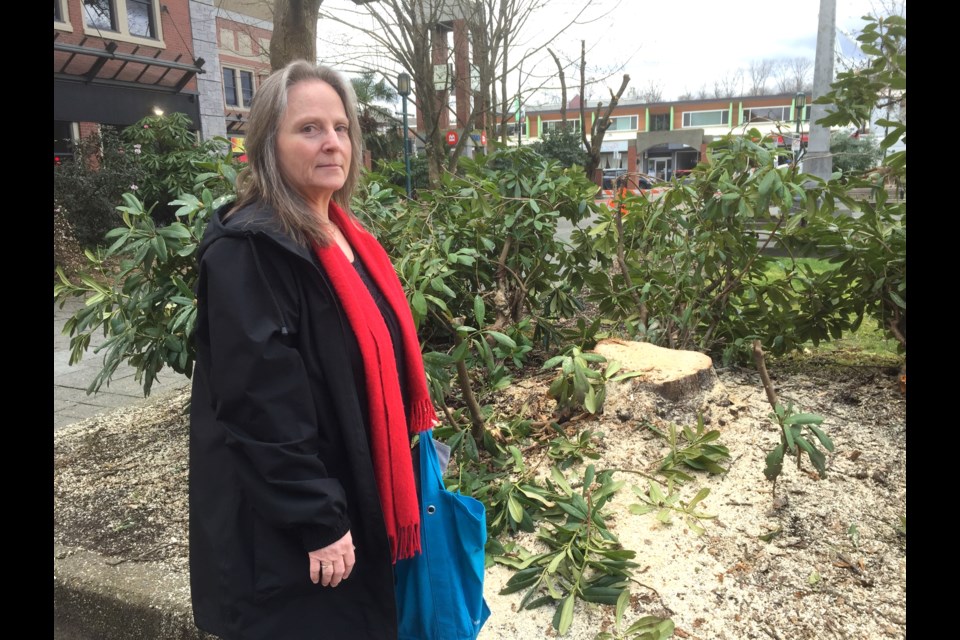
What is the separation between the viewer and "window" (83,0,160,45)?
18.0m

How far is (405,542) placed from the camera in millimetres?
1749

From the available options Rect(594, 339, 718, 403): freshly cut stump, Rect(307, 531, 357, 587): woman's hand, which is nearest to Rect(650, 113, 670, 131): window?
Rect(594, 339, 718, 403): freshly cut stump

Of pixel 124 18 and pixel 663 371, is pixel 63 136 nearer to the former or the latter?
pixel 124 18

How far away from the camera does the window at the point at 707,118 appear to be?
63.0 metres

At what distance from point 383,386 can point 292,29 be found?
492 cm

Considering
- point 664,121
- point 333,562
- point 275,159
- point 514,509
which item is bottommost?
point 514,509

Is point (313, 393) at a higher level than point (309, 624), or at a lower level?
higher

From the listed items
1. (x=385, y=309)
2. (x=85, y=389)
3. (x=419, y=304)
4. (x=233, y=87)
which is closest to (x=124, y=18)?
(x=233, y=87)

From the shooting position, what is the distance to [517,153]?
14.8ft

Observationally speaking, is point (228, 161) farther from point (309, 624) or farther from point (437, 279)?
point (309, 624)

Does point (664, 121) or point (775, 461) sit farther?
point (664, 121)

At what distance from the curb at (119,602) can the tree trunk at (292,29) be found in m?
4.17

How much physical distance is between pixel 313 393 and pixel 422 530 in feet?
1.87
